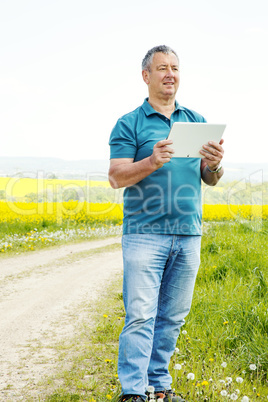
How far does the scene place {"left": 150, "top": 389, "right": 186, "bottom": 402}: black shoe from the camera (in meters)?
2.60

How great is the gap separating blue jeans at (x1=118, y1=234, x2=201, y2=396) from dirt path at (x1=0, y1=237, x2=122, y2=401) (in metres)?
1.04

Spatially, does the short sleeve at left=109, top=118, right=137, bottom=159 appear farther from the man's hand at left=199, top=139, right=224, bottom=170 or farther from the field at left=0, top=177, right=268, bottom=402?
the field at left=0, top=177, right=268, bottom=402

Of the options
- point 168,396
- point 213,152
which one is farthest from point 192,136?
point 168,396

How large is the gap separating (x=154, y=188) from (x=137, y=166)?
0.76ft

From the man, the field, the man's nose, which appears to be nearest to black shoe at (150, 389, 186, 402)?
the man

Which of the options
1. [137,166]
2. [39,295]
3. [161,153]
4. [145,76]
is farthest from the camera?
[39,295]

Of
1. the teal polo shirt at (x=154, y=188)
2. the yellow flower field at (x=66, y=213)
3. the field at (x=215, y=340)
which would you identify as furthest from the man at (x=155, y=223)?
the yellow flower field at (x=66, y=213)

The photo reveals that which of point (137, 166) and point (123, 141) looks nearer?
point (137, 166)

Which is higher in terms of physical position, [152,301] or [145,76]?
[145,76]

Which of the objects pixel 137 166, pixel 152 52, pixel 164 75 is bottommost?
pixel 137 166

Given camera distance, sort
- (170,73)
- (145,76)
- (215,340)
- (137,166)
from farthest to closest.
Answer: (215,340)
(145,76)
(170,73)
(137,166)

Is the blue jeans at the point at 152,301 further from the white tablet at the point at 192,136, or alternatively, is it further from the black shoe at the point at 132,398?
the white tablet at the point at 192,136

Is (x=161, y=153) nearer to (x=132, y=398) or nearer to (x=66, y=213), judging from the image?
(x=132, y=398)

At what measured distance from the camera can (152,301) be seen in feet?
7.98
